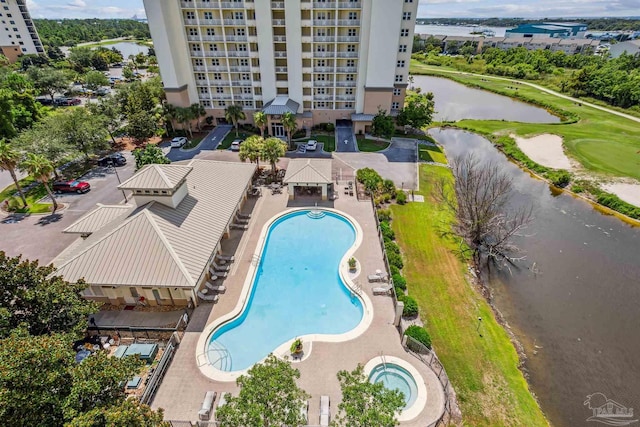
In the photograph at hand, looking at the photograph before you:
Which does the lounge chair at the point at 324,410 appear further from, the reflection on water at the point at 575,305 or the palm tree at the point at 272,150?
the palm tree at the point at 272,150

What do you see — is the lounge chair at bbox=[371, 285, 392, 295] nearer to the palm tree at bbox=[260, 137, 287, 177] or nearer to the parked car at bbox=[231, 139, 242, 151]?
the palm tree at bbox=[260, 137, 287, 177]

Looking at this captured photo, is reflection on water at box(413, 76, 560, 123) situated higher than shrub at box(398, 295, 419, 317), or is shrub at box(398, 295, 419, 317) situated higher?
reflection on water at box(413, 76, 560, 123)

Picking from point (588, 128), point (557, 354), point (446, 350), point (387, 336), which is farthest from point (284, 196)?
point (588, 128)

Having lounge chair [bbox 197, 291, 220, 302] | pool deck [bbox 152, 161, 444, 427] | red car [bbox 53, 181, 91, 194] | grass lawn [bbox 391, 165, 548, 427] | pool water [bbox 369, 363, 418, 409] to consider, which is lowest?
grass lawn [bbox 391, 165, 548, 427]

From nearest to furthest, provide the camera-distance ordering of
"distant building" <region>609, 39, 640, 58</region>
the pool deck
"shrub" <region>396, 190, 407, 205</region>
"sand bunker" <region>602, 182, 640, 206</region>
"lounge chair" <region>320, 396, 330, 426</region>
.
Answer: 1. "lounge chair" <region>320, 396, 330, 426</region>
2. the pool deck
3. "shrub" <region>396, 190, 407, 205</region>
4. "sand bunker" <region>602, 182, 640, 206</region>
5. "distant building" <region>609, 39, 640, 58</region>

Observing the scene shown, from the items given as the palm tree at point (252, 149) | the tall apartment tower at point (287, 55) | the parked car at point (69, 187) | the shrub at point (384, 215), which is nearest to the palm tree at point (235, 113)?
the tall apartment tower at point (287, 55)

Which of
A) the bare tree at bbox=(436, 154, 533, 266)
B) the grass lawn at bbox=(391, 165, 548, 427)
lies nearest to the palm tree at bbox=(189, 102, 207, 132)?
the grass lawn at bbox=(391, 165, 548, 427)
